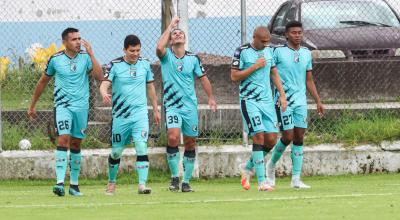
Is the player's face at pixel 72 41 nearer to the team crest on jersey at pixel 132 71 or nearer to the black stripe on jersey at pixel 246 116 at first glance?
the team crest on jersey at pixel 132 71

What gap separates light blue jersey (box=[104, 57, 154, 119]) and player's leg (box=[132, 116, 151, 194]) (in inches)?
6.3

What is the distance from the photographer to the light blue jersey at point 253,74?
1684 centimetres

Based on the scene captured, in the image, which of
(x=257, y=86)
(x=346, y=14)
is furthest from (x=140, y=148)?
(x=346, y=14)

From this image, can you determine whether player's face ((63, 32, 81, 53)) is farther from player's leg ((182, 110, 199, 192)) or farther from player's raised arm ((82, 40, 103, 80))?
player's leg ((182, 110, 199, 192))

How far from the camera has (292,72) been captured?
17344mm

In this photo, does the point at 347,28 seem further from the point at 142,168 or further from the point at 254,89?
the point at 142,168

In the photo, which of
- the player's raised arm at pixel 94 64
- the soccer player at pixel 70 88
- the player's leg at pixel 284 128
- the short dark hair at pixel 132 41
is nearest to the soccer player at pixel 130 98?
the short dark hair at pixel 132 41

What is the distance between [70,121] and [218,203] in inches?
136

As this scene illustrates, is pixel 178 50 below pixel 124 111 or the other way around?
the other way around

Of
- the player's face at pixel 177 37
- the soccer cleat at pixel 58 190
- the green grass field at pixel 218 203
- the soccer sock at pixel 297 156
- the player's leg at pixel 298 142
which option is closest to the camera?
the green grass field at pixel 218 203

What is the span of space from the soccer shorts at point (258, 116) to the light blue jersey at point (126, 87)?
129cm

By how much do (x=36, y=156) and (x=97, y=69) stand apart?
3296 millimetres

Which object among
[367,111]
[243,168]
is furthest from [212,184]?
[367,111]

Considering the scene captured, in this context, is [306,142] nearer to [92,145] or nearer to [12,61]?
[92,145]
